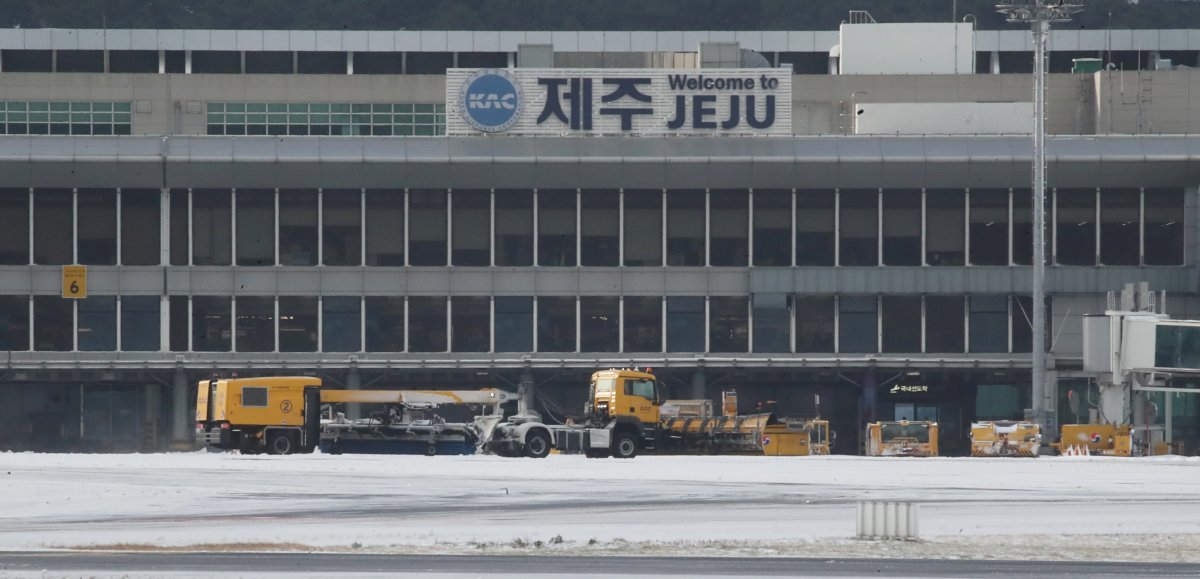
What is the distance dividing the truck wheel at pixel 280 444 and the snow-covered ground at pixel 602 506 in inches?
209

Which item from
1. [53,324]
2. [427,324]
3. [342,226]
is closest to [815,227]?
[427,324]

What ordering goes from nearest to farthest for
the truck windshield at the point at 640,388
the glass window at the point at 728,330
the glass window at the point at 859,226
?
the truck windshield at the point at 640,388, the glass window at the point at 859,226, the glass window at the point at 728,330

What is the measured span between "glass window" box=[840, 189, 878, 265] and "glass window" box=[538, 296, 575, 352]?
1202 cm

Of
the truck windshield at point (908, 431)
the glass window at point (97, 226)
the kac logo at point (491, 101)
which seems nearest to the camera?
the truck windshield at point (908, 431)

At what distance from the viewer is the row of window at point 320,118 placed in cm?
8394

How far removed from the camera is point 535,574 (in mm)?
26703

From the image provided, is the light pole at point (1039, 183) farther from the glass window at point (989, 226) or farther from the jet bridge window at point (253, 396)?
the jet bridge window at point (253, 396)

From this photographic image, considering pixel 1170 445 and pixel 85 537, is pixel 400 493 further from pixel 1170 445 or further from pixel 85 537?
pixel 1170 445

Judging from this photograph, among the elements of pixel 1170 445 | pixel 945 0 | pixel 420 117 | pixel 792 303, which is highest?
pixel 945 0

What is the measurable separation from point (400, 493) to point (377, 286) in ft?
110

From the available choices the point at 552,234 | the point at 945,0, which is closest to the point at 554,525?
the point at 552,234

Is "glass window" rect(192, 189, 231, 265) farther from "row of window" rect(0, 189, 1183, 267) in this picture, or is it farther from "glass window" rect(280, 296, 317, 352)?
"glass window" rect(280, 296, 317, 352)

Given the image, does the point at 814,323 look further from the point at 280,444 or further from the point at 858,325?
the point at 280,444

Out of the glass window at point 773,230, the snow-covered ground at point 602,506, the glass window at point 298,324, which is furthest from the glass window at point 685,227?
the snow-covered ground at point 602,506
